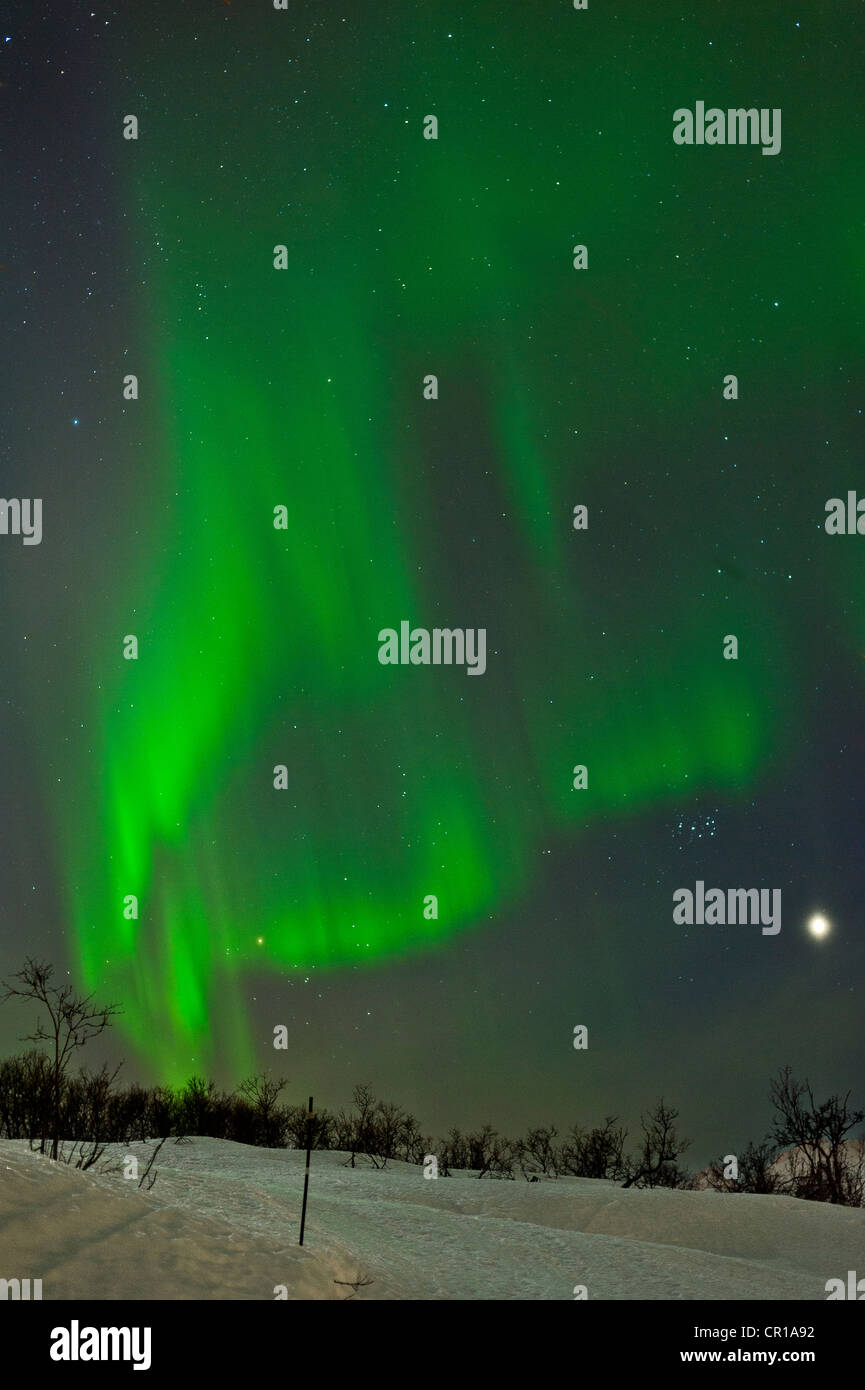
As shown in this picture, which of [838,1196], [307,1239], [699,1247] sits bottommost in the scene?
[838,1196]

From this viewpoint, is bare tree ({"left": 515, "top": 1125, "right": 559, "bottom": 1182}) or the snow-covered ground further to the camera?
bare tree ({"left": 515, "top": 1125, "right": 559, "bottom": 1182})

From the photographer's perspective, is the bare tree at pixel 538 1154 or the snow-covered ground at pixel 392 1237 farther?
the bare tree at pixel 538 1154

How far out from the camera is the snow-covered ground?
14.0 metres

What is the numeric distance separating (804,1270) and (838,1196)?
32.3m

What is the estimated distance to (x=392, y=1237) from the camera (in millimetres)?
21500

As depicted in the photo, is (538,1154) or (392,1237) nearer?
(392,1237)

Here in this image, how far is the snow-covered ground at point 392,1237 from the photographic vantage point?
14047 mm

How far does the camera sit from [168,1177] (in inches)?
867
